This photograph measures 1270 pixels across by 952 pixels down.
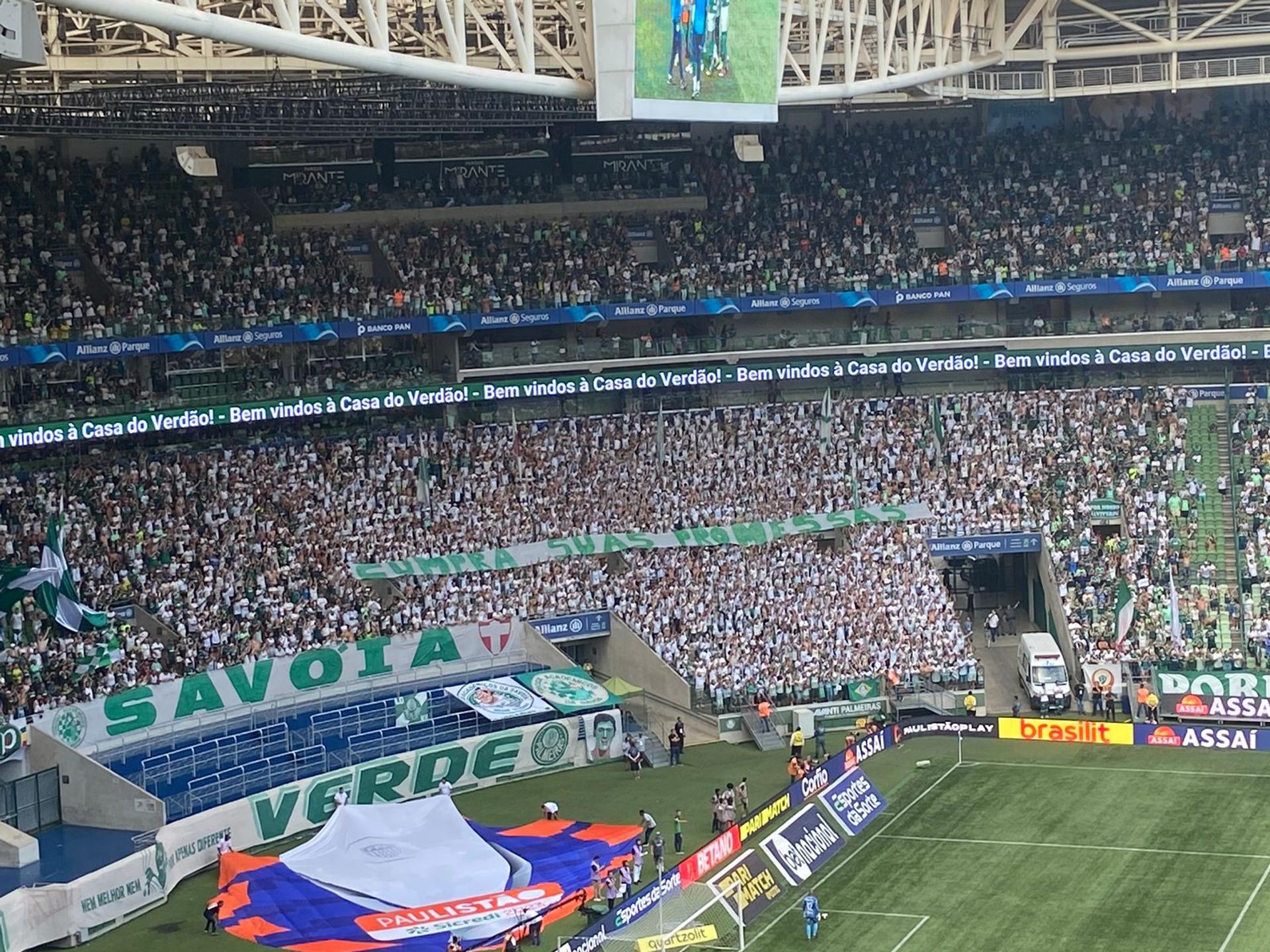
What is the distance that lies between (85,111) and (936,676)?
23532 millimetres

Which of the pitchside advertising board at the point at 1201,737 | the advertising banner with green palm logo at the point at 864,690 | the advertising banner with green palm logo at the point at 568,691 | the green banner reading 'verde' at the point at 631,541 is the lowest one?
the pitchside advertising board at the point at 1201,737

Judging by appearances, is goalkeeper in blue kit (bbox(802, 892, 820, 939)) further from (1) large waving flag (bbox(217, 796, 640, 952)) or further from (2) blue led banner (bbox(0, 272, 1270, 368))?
(2) blue led banner (bbox(0, 272, 1270, 368))

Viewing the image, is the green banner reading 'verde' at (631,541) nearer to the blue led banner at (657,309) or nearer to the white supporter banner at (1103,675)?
the blue led banner at (657,309)

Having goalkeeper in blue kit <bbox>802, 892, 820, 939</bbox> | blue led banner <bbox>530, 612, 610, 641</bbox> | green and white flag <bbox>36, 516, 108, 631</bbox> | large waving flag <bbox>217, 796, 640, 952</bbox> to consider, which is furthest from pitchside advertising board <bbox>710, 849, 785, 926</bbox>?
green and white flag <bbox>36, 516, 108, 631</bbox>

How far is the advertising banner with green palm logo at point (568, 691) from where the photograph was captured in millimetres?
46644

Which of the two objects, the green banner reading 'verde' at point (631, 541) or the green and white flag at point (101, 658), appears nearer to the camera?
the green and white flag at point (101, 658)

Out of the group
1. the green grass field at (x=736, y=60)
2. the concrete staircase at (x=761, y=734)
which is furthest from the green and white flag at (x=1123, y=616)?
the green grass field at (x=736, y=60)

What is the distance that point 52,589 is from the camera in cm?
4184

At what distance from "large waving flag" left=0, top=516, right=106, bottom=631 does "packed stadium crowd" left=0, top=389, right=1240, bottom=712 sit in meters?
0.65

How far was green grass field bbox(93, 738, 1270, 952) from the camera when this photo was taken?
3459cm

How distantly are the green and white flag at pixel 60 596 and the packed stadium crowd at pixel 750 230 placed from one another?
27.7 feet

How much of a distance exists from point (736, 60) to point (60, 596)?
17.3 m

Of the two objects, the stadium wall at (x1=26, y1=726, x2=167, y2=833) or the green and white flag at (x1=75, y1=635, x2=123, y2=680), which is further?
the green and white flag at (x1=75, y1=635, x2=123, y2=680)

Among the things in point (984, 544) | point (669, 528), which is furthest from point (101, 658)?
point (984, 544)
